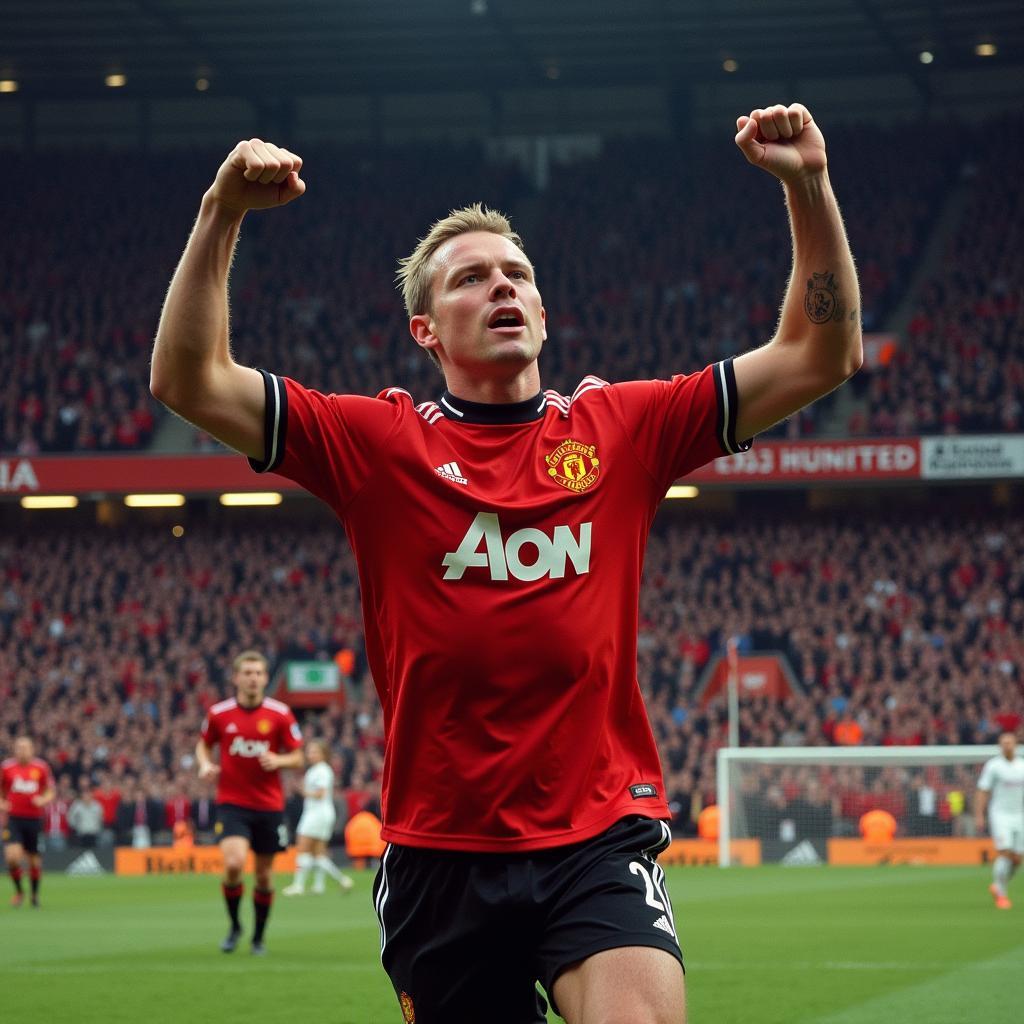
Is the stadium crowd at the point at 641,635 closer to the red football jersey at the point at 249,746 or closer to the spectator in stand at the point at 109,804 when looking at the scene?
the spectator in stand at the point at 109,804

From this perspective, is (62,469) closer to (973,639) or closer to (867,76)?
(973,639)

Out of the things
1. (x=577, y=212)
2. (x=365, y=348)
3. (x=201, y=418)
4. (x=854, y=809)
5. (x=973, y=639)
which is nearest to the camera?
(x=201, y=418)

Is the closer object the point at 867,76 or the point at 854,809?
the point at 854,809

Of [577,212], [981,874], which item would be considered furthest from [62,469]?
[981,874]

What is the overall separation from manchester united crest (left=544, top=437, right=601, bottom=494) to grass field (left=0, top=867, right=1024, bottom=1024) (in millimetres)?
1314

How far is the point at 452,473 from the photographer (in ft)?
14.3

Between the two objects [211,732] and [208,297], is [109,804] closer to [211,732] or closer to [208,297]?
[211,732]

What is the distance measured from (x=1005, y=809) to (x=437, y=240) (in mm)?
17040

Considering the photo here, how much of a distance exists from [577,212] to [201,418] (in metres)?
40.4

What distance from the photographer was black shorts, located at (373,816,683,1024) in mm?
4129

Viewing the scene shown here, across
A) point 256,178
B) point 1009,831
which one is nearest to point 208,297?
point 256,178

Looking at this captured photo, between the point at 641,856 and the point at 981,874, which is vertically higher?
the point at 641,856

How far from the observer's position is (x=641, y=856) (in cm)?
430

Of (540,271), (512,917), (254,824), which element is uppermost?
(540,271)
